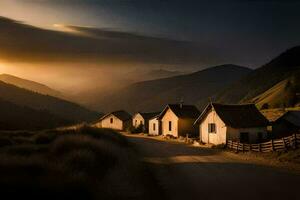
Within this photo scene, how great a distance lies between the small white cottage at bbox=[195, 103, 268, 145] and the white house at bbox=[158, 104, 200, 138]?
39.3ft

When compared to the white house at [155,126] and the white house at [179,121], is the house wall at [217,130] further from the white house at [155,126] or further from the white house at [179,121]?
the white house at [155,126]

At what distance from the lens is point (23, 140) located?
102 feet

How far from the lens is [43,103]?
119m

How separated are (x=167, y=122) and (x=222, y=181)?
132 ft

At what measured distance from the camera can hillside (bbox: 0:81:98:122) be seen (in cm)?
10346

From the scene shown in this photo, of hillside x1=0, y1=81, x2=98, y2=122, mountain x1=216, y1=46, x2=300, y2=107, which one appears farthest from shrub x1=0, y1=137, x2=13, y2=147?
mountain x1=216, y1=46, x2=300, y2=107

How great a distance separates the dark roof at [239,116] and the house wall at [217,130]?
23.1 inches

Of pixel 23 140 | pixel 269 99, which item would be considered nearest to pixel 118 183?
pixel 23 140

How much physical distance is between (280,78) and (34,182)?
134926 mm

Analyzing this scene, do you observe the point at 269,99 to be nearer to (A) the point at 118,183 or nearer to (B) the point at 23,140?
(B) the point at 23,140

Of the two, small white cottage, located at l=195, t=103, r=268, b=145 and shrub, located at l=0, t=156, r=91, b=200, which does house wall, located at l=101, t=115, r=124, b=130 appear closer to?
small white cottage, located at l=195, t=103, r=268, b=145

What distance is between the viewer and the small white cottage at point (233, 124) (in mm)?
37812

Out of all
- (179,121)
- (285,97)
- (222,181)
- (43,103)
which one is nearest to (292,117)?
(179,121)

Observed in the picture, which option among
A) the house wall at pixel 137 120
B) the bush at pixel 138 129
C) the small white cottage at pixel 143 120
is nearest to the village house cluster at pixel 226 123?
the small white cottage at pixel 143 120
